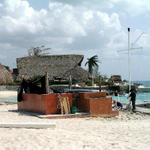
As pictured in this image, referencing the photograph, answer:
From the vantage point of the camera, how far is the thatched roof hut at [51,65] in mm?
26344

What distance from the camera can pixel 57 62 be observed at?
28.0m

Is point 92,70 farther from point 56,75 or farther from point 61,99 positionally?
point 61,99

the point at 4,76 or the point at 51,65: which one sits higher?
the point at 51,65

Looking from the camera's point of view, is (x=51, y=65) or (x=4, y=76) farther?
(x=4, y=76)

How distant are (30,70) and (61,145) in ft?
70.9

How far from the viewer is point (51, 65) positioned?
28047 mm

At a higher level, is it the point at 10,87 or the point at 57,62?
the point at 57,62

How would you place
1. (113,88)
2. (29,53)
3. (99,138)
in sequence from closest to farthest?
(99,138) < (113,88) < (29,53)

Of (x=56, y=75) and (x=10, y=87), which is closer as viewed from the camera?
(x=56, y=75)

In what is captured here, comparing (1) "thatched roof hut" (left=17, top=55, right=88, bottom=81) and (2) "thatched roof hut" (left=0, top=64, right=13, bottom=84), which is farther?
(2) "thatched roof hut" (left=0, top=64, right=13, bottom=84)

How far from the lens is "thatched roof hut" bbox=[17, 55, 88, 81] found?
→ 26344 mm

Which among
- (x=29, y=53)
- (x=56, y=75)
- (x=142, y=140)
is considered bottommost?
(x=142, y=140)

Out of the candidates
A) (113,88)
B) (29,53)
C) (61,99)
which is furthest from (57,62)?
(29,53)

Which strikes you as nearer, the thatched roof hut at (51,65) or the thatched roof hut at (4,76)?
the thatched roof hut at (51,65)
